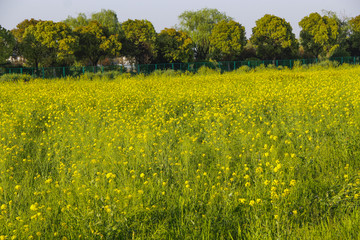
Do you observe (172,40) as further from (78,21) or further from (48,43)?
(78,21)

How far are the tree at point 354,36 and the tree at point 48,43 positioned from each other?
35.2 meters

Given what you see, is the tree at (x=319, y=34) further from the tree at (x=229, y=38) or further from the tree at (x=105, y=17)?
the tree at (x=105, y=17)

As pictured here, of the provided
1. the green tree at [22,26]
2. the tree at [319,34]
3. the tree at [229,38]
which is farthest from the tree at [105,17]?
the tree at [319,34]

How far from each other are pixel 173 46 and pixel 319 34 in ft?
58.0

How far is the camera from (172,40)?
31.4m

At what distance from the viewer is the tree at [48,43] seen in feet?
88.5

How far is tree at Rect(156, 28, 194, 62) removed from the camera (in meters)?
31.2

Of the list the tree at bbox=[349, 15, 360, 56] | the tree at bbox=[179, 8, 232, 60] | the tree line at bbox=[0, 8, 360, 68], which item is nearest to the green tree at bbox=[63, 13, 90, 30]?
the tree line at bbox=[0, 8, 360, 68]

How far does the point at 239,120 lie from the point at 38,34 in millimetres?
25917

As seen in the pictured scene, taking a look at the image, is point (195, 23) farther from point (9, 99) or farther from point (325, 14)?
point (9, 99)

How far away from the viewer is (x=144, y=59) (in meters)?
31.4

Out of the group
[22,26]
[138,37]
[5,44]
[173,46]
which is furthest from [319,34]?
[22,26]

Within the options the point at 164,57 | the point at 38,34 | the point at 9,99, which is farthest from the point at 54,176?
the point at 164,57

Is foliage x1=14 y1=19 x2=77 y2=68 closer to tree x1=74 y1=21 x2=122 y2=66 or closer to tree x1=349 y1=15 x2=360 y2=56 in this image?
tree x1=74 y1=21 x2=122 y2=66
